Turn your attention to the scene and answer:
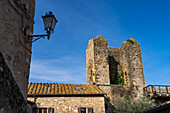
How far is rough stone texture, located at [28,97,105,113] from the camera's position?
14.8 meters

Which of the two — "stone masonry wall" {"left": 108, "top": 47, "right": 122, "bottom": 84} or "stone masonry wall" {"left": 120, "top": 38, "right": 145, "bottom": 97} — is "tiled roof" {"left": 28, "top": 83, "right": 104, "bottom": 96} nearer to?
"stone masonry wall" {"left": 108, "top": 47, "right": 122, "bottom": 84}

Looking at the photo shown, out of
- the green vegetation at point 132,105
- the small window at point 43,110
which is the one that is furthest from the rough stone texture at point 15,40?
the green vegetation at point 132,105

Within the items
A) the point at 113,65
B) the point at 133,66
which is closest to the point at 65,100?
the point at 113,65

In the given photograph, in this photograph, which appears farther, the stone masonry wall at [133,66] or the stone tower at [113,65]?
the stone masonry wall at [133,66]

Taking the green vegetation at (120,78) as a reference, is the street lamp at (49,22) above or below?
above

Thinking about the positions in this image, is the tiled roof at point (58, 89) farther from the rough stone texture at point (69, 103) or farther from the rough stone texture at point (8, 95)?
the rough stone texture at point (8, 95)

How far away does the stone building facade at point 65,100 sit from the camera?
14.7 meters

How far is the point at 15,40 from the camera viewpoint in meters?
5.74

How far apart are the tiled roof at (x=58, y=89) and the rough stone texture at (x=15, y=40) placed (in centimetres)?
915

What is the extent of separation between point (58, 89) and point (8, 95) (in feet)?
43.8

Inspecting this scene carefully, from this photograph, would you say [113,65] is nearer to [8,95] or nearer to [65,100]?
[65,100]

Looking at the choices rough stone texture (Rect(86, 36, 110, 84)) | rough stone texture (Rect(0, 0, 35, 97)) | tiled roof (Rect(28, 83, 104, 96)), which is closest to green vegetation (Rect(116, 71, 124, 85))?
rough stone texture (Rect(86, 36, 110, 84))

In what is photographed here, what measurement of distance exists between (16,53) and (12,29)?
79 cm

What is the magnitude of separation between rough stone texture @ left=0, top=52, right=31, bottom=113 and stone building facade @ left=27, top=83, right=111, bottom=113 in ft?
38.1
